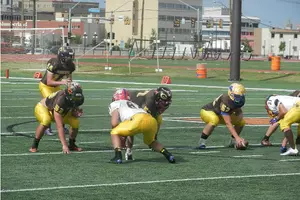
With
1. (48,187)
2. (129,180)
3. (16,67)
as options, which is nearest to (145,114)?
(129,180)

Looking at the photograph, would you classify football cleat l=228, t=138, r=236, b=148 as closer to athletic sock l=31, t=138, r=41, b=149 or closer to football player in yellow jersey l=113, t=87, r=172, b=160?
football player in yellow jersey l=113, t=87, r=172, b=160

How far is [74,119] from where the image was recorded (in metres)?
12.0

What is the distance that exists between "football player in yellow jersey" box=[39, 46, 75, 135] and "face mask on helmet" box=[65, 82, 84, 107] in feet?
8.13

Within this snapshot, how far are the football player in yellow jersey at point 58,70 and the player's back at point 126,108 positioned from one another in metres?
3.16

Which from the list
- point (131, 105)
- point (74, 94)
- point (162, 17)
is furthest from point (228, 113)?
point (162, 17)

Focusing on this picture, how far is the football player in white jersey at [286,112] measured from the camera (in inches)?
469

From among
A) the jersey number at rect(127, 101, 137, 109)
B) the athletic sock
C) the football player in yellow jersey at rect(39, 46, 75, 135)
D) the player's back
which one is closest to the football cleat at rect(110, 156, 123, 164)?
the player's back

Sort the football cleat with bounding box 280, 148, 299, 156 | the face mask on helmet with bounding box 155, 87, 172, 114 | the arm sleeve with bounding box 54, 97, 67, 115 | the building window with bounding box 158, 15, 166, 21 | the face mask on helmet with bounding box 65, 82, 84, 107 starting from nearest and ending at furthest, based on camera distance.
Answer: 1. the face mask on helmet with bounding box 155, 87, 172, 114
2. the face mask on helmet with bounding box 65, 82, 84, 107
3. the arm sleeve with bounding box 54, 97, 67, 115
4. the football cleat with bounding box 280, 148, 299, 156
5. the building window with bounding box 158, 15, 166, 21

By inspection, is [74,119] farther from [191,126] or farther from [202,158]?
[191,126]

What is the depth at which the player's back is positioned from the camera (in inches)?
421

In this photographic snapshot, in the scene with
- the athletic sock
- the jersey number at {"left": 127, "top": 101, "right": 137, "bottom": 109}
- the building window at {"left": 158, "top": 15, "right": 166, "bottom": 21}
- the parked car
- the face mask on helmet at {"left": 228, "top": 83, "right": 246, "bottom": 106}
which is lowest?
the athletic sock

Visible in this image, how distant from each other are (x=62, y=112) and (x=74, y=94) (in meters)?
0.43

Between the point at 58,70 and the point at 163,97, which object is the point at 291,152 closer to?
the point at 163,97

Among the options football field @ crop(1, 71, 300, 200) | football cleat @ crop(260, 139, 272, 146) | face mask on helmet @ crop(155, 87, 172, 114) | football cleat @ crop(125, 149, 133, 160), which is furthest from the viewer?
football cleat @ crop(260, 139, 272, 146)
